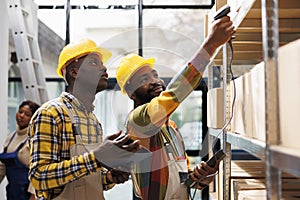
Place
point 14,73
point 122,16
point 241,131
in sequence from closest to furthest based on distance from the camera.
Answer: point 241,131
point 122,16
point 14,73

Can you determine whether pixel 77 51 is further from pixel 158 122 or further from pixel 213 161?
pixel 213 161

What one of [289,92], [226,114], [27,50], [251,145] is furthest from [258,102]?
[27,50]

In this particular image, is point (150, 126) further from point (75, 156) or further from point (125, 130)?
point (75, 156)

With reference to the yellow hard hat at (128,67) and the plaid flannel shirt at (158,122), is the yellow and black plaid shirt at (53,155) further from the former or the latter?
the yellow hard hat at (128,67)

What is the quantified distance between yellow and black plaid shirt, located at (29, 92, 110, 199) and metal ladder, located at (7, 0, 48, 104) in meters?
1.92

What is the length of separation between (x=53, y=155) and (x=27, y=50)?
2.09 meters

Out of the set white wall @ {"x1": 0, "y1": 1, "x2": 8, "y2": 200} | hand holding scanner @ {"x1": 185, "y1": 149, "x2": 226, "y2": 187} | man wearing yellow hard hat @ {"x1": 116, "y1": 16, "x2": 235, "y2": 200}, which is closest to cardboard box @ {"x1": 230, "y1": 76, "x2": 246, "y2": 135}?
hand holding scanner @ {"x1": 185, "y1": 149, "x2": 226, "y2": 187}

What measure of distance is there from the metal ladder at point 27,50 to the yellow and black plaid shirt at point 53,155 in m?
1.92

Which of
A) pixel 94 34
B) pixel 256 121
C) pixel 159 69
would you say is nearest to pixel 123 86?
pixel 159 69

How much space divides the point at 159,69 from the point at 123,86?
0.29 meters

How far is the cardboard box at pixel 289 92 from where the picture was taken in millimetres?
914

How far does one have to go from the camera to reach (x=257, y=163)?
237 centimetres

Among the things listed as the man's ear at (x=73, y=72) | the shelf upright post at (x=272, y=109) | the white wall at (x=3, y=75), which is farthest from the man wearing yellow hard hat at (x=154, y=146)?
the white wall at (x=3, y=75)

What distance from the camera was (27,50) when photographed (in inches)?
142
